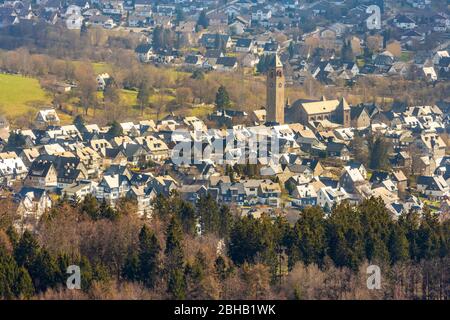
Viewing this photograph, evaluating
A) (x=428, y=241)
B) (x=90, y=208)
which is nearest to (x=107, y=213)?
(x=90, y=208)

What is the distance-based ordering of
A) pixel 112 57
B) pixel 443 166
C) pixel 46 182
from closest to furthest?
1. pixel 46 182
2. pixel 443 166
3. pixel 112 57

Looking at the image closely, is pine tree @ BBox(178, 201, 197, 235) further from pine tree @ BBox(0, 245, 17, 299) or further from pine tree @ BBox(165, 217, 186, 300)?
pine tree @ BBox(0, 245, 17, 299)

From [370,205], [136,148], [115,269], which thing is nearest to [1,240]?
[115,269]

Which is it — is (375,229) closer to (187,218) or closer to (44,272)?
(187,218)

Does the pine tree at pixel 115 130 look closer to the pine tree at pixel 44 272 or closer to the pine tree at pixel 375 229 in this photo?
the pine tree at pixel 375 229

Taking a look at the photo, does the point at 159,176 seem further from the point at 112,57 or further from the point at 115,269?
the point at 112,57
